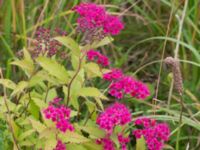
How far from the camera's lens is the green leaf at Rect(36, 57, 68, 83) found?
2123mm

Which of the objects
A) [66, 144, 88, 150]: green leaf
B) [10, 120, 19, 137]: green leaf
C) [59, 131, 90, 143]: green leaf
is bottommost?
[66, 144, 88, 150]: green leaf

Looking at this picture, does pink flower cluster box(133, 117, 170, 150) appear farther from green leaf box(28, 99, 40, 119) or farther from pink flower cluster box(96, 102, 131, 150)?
green leaf box(28, 99, 40, 119)

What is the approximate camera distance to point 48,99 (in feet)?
7.88

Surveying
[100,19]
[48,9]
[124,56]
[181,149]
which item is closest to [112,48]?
[124,56]

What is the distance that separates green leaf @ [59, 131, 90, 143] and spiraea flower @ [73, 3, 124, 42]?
0.35 metres

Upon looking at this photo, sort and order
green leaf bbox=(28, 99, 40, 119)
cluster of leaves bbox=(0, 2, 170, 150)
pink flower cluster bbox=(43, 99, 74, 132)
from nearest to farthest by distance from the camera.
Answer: pink flower cluster bbox=(43, 99, 74, 132) → cluster of leaves bbox=(0, 2, 170, 150) → green leaf bbox=(28, 99, 40, 119)

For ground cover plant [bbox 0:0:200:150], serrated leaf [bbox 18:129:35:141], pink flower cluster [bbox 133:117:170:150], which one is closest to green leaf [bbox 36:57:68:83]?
ground cover plant [bbox 0:0:200:150]

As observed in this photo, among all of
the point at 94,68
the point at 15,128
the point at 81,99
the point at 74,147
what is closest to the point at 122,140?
the point at 74,147

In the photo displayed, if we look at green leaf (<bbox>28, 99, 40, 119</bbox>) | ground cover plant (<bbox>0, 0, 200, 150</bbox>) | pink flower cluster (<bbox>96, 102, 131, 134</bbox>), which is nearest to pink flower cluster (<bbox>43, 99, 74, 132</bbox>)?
ground cover plant (<bbox>0, 0, 200, 150</bbox>)

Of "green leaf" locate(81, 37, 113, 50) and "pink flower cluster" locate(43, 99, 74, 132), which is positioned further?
"green leaf" locate(81, 37, 113, 50)

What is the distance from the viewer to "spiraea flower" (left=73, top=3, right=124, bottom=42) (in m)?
2.11

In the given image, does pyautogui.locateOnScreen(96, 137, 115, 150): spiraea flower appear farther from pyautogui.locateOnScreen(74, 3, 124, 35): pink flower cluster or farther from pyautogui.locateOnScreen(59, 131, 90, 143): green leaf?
pyautogui.locateOnScreen(74, 3, 124, 35): pink flower cluster

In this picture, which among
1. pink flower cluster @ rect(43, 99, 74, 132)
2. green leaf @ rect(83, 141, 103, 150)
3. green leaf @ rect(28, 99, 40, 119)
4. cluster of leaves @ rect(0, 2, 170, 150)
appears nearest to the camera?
pink flower cluster @ rect(43, 99, 74, 132)

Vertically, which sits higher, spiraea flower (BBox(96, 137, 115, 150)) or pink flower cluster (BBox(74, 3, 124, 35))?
pink flower cluster (BBox(74, 3, 124, 35))
